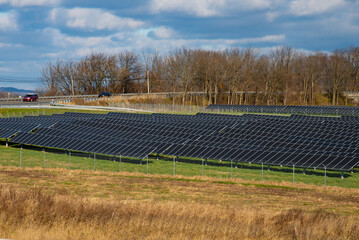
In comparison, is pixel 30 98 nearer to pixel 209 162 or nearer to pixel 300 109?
pixel 300 109

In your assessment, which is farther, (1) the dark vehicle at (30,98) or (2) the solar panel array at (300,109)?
(1) the dark vehicle at (30,98)

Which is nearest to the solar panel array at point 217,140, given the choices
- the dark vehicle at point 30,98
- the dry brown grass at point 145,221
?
the dry brown grass at point 145,221

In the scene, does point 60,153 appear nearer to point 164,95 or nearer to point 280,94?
point 164,95

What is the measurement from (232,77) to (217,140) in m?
94.8

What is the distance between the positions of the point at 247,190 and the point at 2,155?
26552 mm

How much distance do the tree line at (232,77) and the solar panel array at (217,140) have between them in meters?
78.1

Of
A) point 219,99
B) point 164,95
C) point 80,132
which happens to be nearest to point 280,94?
point 219,99

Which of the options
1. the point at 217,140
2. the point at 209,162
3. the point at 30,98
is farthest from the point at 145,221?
the point at 30,98

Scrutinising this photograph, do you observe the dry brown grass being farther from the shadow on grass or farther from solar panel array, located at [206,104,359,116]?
solar panel array, located at [206,104,359,116]

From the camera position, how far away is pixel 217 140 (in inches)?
1794

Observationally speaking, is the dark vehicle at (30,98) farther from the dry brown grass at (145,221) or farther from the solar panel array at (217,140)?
the dry brown grass at (145,221)

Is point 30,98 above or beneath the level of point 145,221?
above

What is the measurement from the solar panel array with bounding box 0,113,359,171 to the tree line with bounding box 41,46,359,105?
78120mm

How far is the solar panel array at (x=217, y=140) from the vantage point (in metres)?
36.6
